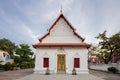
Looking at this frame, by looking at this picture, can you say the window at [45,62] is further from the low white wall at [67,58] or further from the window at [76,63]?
the window at [76,63]

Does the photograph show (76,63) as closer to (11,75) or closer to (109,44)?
(11,75)

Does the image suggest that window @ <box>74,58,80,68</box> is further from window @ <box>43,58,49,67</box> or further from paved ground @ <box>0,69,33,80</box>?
paved ground @ <box>0,69,33,80</box>

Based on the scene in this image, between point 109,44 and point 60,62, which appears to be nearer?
point 60,62

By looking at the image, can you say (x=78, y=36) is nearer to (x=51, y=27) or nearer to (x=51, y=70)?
(x=51, y=27)

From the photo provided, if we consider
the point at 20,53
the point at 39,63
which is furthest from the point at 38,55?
the point at 20,53

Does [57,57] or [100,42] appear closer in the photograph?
[57,57]

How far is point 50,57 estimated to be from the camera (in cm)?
2380

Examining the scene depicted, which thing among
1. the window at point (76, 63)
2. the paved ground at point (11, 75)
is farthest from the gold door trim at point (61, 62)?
the paved ground at point (11, 75)

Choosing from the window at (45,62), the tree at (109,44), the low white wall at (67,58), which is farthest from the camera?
the tree at (109,44)

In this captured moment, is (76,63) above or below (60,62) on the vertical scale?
below

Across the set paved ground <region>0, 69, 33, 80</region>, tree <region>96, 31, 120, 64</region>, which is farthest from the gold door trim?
tree <region>96, 31, 120, 64</region>

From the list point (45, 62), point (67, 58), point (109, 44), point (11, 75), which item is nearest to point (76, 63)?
point (67, 58)

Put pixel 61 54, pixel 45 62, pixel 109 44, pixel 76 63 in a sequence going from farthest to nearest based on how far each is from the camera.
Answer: pixel 109 44 < pixel 61 54 < pixel 45 62 < pixel 76 63

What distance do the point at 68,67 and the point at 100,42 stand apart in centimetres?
2516
